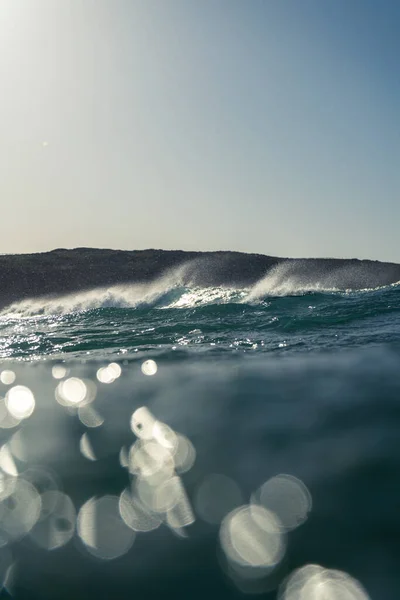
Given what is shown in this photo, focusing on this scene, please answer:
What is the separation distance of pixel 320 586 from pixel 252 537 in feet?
1.12

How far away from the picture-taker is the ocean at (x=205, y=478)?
171 cm

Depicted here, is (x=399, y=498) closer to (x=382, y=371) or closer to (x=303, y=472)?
(x=303, y=472)

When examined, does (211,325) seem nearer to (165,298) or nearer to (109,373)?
(109,373)

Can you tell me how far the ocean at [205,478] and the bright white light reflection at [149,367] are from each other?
0.12 feet

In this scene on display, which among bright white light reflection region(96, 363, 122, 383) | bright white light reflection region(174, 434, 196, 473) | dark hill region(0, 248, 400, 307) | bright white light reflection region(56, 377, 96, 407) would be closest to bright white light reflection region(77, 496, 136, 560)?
bright white light reflection region(174, 434, 196, 473)

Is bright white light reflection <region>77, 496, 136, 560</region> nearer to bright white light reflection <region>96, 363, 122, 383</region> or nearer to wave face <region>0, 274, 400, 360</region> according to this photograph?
bright white light reflection <region>96, 363, 122, 383</region>

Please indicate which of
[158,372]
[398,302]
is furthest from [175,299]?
[158,372]

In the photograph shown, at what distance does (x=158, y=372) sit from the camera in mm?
5285

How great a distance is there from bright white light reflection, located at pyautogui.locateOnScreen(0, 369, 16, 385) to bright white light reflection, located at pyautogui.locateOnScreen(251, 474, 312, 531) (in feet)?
12.3

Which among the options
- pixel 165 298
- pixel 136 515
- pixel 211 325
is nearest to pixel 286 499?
pixel 136 515

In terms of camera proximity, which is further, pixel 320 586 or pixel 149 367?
pixel 149 367

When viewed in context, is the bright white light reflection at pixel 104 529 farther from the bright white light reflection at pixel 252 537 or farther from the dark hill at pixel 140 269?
the dark hill at pixel 140 269

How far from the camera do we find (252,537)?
1881 mm

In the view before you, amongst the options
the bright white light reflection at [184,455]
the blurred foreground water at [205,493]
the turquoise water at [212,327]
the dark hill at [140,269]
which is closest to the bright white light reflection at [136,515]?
the blurred foreground water at [205,493]
